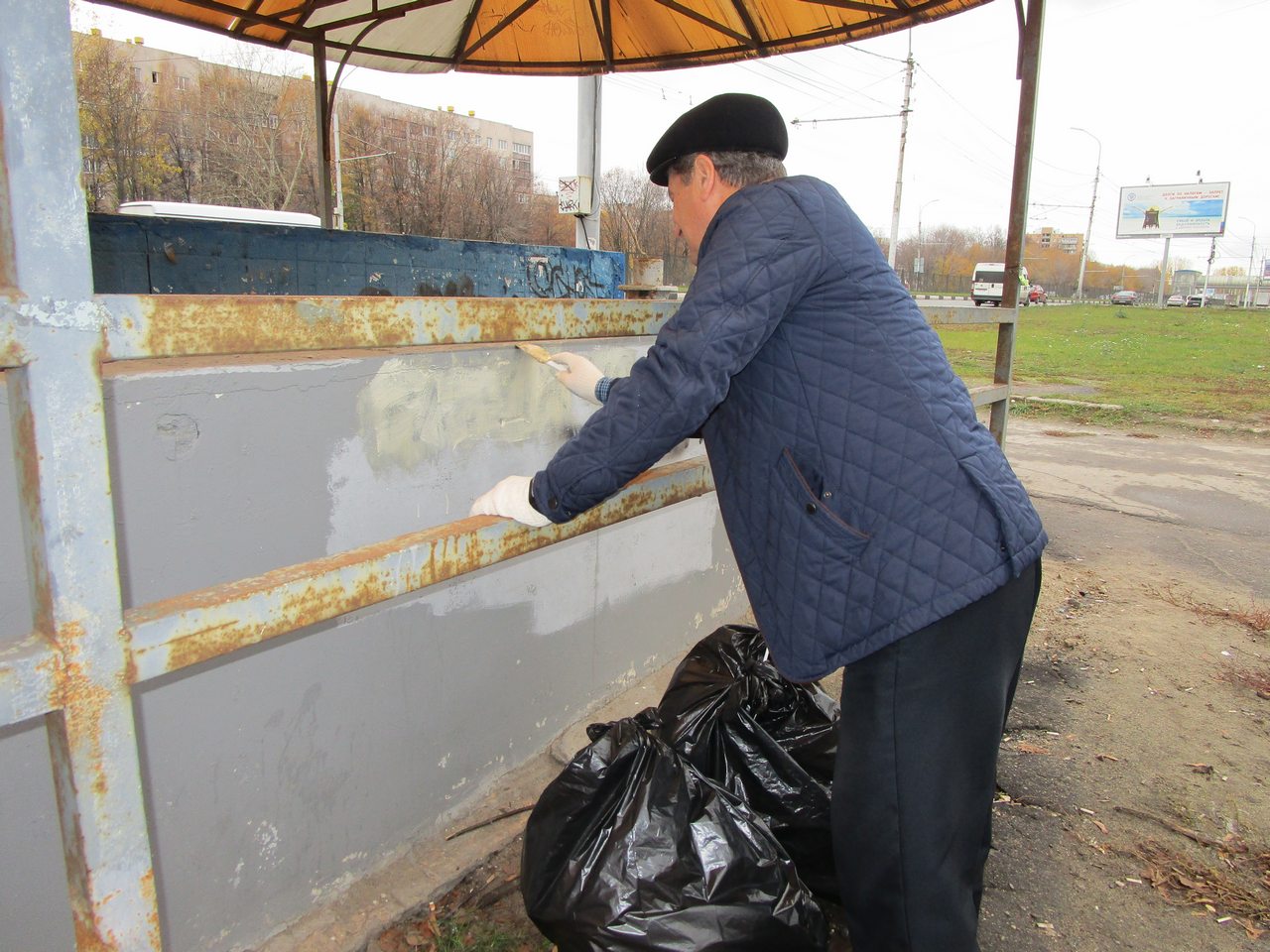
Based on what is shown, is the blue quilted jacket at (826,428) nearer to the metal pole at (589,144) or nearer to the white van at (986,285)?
the metal pole at (589,144)

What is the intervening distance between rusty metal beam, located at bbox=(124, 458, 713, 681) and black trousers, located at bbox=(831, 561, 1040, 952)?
0.61 meters

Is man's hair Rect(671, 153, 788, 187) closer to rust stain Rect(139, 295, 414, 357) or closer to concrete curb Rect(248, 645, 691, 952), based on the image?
rust stain Rect(139, 295, 414, 357)

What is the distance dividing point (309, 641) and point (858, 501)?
1287mm

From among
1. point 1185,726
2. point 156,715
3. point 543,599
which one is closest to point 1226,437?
point 1185,726

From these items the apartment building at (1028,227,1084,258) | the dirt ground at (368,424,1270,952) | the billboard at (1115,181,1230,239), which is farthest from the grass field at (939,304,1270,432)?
the apartment building at (1028,227,1084,258)

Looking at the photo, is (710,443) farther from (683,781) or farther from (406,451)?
(406,451)

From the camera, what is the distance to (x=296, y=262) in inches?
171

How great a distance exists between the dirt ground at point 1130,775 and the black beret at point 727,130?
1.76 meters

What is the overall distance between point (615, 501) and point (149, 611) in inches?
30.4

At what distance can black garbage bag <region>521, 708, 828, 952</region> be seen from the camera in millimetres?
1465

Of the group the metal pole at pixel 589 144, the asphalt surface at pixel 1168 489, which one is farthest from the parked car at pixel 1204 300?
the metal pole at pixel 589 144

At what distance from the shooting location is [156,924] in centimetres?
96

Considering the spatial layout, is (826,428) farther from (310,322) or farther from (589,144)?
(589,144)

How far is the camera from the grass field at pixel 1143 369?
10.3 meters
